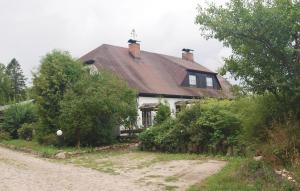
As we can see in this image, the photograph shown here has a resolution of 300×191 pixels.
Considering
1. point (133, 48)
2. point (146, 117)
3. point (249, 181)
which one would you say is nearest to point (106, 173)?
point (249, 181)

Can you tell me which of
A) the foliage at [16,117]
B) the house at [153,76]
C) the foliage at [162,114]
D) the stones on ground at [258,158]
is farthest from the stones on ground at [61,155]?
the foliage at [16,117]

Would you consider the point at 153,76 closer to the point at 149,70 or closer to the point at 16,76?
the point at 149,70

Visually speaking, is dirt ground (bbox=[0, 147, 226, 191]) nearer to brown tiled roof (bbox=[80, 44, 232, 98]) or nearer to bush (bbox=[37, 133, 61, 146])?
bush (bbox=[37, 133, 61, 146])

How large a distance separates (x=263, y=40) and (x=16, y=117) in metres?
23.6

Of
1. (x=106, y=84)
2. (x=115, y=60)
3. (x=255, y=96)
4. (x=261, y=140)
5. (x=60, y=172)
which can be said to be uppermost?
(x=115, y=60)

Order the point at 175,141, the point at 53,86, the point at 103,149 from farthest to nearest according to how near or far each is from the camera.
Answer: the point at 53,86, the point at 103,149, the point at 175,141

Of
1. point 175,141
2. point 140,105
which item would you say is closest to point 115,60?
point 140,105

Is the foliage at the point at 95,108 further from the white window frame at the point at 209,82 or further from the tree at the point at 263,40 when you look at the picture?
the white window frame at the point at 209,82

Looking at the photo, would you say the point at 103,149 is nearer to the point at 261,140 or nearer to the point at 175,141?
the point at 175,141

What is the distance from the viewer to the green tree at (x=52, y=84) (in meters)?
25.0

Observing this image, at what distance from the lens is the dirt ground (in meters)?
12.1

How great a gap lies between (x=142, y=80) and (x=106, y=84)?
9343 mm

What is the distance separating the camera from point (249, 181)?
1142cm

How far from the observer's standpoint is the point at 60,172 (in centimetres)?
Answer: 1497
